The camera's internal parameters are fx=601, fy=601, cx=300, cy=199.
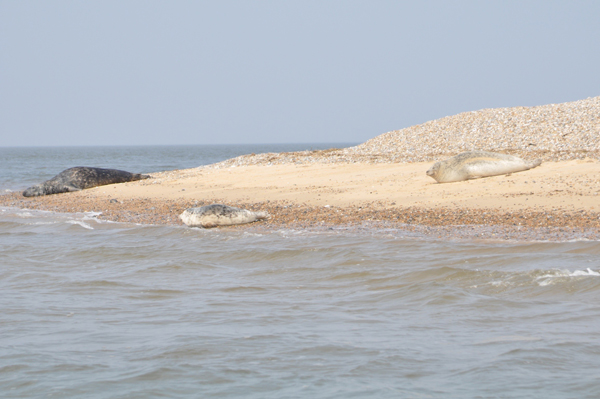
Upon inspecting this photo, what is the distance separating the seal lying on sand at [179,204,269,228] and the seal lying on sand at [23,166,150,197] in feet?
31.2

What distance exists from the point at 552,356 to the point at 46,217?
486 inches

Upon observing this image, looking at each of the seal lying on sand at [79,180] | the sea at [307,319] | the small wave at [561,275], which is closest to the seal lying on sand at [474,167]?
the sea at [307,319]

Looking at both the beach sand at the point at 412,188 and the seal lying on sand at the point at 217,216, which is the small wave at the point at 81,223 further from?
the seal lying on sand at the point at 217,216

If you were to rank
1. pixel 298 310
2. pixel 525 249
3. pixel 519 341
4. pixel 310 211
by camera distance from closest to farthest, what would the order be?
pixel 519 341, pixel 298 310, pixel 525 249, pixel 310 211

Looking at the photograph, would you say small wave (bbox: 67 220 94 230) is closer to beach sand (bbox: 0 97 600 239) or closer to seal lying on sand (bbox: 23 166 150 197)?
beach sand (bbox: 0 97 600 239)

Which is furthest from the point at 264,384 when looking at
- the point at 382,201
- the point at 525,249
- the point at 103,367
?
the point at 382,201

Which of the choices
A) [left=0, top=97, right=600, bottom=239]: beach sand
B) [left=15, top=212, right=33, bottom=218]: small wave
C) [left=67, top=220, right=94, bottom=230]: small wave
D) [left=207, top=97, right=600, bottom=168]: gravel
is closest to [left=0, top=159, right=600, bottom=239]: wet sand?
[left=0, top=97, right=600, bottom=239]: beach sand

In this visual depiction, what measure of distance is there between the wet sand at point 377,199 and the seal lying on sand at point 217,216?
25cm

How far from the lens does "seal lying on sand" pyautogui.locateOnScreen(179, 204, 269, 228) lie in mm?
11164

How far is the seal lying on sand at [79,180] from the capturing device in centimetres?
1916

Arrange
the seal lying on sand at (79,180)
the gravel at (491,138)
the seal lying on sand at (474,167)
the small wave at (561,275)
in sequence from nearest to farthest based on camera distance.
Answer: the small wave at (561,275)
the seal lying on sand at (474,167)
the gravel at (491,138)
the seal lying on sand at (79,180)

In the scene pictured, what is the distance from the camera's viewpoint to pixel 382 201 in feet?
41.0

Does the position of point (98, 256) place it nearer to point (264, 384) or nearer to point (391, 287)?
point (391, 287)

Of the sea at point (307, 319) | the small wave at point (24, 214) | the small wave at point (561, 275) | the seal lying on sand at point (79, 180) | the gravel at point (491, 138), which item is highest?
the gravel at point (491, 138)
